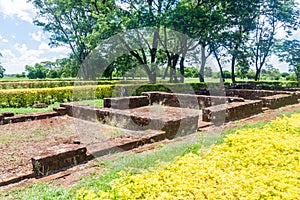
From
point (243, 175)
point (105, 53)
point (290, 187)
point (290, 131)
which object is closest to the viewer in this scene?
point (290, 187)

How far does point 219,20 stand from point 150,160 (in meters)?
14.8

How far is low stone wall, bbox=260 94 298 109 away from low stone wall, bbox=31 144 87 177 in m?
7.17

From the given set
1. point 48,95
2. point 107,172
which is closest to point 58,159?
point 107,172

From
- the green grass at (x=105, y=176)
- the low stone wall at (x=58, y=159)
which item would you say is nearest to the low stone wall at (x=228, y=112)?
the green grass at (x=105, y=176)

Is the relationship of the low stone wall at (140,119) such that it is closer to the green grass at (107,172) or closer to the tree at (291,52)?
the green grass at (107,172)

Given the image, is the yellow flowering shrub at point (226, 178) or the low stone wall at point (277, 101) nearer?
the yellow flowering shrub at point (226, 178)

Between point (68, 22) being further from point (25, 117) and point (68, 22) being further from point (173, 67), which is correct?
point (25, 117)

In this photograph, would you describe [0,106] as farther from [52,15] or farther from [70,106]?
[52,15]

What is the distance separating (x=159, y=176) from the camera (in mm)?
2484

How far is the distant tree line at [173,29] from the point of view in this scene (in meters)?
15.1

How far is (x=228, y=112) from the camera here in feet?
22.5

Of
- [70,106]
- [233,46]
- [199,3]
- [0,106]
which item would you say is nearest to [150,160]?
[70,106]

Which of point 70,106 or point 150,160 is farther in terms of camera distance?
point 70,106

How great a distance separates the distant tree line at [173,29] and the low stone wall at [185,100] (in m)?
5.03
